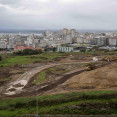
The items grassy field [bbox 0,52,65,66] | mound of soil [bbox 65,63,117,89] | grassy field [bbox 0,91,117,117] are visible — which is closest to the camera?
grassy field [bbox 0,91,117,117]

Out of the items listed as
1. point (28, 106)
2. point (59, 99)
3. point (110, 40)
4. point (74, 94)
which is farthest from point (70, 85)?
point (110, 40)

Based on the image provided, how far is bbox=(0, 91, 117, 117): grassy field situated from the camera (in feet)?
36.7

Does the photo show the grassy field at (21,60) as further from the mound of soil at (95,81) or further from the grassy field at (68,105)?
the grassy field at (68,105)

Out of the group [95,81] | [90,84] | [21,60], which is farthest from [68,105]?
[21,60]

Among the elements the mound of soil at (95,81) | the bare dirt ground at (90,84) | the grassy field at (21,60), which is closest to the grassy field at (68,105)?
the bare dirt ground at (90,84)

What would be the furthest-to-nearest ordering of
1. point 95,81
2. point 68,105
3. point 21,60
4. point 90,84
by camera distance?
point 21,60, point 95,81, point 90,84, point 68,105

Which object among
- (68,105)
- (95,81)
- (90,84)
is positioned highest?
(95,81)

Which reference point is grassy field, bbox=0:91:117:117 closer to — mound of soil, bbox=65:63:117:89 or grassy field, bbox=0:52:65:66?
mound of soil, bbox=65:63:117:89

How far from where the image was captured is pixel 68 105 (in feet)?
38.7

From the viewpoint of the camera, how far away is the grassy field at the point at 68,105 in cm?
1119

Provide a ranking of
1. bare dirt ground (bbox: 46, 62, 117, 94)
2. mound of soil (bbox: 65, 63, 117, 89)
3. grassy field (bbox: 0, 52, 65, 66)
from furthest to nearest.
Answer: grassy field (bbox: 0, 52, 65, 66) < mound of soil (bbox: 65, 63, 117, 89) < bare dirt ground (bbox: 46, 62, 117, 94)

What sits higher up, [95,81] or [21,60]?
[21,60]

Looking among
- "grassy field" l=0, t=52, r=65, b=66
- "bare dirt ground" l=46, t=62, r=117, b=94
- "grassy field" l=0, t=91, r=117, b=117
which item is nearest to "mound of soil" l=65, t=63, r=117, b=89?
"bare dirt ground" l=46, t=62, r=117, b=94

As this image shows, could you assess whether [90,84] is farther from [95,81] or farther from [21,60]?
[21,60]
